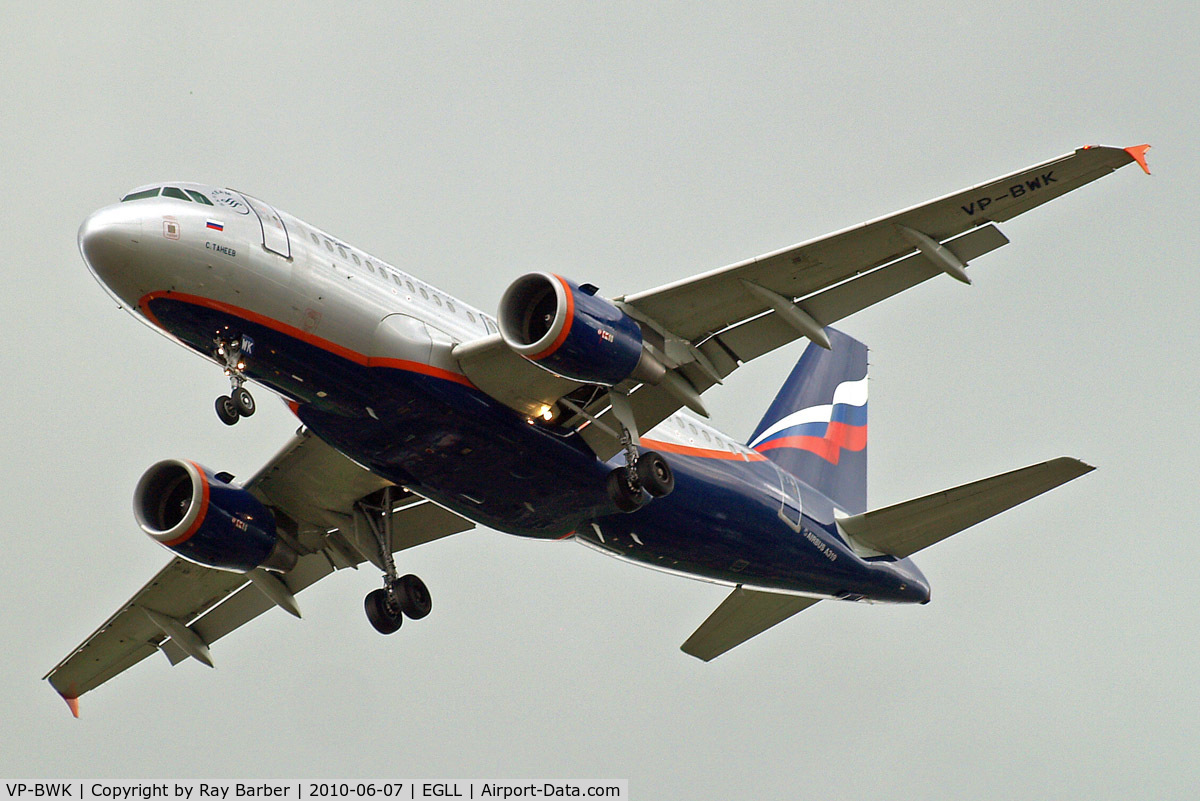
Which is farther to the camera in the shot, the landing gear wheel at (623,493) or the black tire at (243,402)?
the landing gear wheel at (623,493)

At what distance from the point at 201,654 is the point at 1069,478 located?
17566 mm

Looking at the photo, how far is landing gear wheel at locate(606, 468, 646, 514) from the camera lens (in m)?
24.8

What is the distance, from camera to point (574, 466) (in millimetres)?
25266

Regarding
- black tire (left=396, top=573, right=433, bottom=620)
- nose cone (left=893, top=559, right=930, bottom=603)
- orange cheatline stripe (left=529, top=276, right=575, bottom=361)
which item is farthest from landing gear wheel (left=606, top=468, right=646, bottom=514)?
nose cone (left=893, top=559, right=930, bottom=603)

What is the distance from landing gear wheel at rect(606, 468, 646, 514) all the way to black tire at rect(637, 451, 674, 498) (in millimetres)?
206

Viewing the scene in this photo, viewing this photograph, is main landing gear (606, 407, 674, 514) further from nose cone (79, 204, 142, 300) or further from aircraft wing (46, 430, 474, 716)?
nose cone (79, 204, 142, 300)

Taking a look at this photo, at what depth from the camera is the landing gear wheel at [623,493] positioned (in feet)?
81.5

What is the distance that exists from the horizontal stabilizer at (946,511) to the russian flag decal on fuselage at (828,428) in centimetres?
378

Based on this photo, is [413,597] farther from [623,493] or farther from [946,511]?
[946,511]

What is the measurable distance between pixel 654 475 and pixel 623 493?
1.96 feet

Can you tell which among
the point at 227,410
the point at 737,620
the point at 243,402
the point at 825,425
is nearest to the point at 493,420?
the point at 243,402

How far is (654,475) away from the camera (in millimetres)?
24875

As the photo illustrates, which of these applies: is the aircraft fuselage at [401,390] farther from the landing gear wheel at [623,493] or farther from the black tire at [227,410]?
the black tire at [227,410]

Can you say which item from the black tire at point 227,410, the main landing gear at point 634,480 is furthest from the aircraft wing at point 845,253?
the black tire at point 227,410
